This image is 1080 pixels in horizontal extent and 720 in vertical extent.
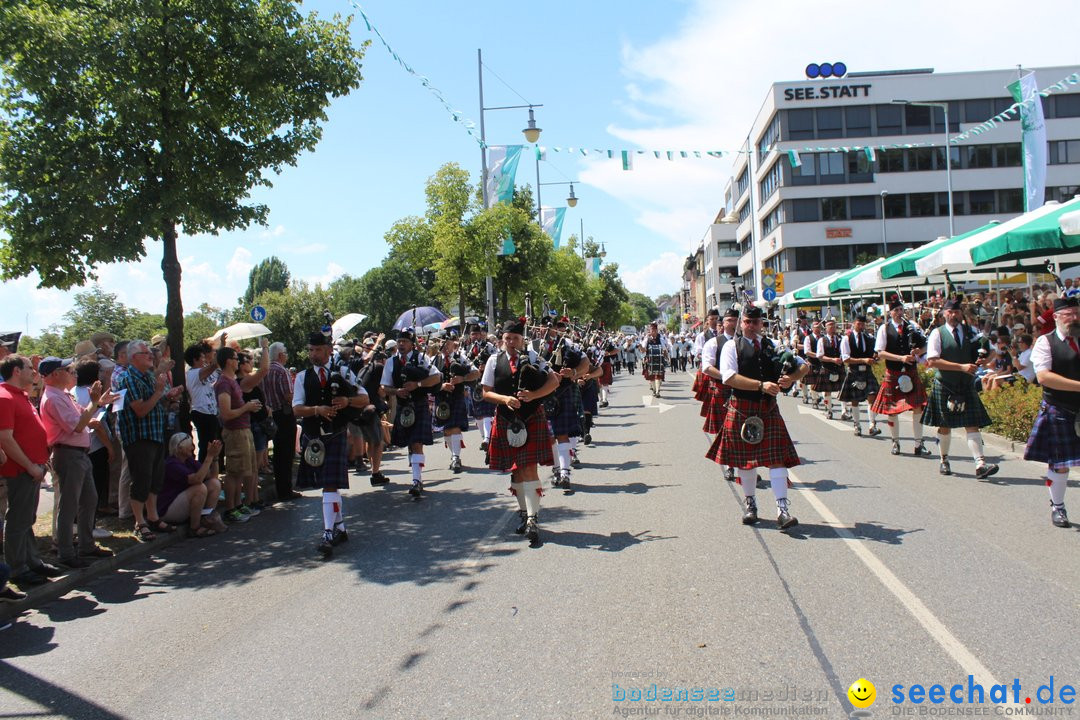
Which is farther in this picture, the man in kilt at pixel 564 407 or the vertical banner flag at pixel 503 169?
the vertical banner flag at pixel 503 169

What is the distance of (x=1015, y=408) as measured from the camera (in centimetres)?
1048

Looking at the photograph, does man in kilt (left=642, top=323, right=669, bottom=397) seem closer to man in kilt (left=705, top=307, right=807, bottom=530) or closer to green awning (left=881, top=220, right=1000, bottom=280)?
green awning (left=881, top=220, right=1000, bottom=280)

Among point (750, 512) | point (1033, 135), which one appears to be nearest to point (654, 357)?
point (1033, 135)

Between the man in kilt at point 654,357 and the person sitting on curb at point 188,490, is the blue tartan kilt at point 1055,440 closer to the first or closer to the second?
the person sitting on curb at point 188,490

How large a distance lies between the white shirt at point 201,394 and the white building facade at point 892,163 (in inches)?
1811

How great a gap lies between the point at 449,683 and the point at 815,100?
52683mm

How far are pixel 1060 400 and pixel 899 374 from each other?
4111 millimetres

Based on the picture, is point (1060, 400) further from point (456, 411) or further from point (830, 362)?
point (830, 362)

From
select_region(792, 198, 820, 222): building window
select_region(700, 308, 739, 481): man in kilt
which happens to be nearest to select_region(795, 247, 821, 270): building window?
select_region(792, 198, 820, 222): building window

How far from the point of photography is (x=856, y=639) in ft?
13.8

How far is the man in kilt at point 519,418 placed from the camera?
22.6 feet

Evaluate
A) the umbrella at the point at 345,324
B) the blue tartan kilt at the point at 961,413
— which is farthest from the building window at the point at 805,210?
the blue tartan kilt at the point at 961,413

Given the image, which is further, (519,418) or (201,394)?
(201,394)

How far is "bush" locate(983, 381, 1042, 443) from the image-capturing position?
1023 centimetres
